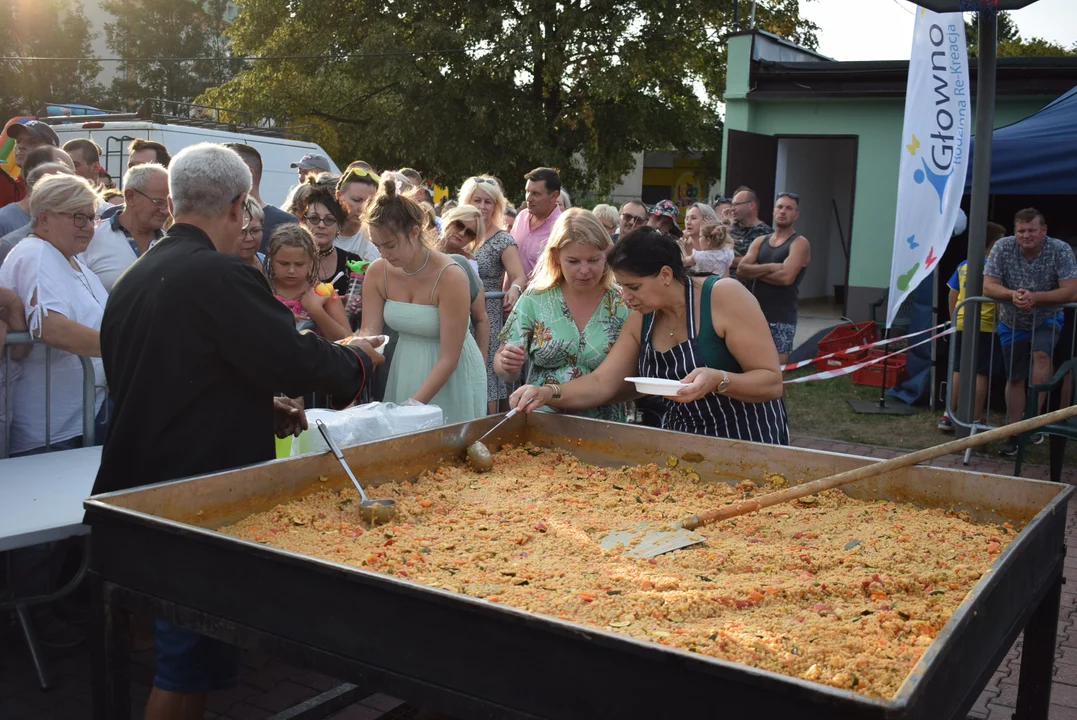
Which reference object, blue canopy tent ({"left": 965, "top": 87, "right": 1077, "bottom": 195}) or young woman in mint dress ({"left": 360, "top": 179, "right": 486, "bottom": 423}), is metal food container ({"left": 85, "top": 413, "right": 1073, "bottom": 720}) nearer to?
young woman in mint dress ({"left": 360, "top": 179, "right": 486, "bottom": 423})

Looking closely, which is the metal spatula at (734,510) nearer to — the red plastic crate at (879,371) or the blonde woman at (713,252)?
the blonde woman at (713,252)

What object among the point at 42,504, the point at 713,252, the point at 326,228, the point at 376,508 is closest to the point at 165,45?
the point at 713,252

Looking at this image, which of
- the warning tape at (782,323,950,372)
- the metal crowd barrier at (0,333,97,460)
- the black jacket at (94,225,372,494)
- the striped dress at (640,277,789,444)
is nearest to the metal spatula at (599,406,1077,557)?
the striped dress at (640,277,789,444)

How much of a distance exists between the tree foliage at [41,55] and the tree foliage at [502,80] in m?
19.7

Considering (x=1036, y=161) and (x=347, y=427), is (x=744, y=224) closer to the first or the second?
(x=1036, y=161)

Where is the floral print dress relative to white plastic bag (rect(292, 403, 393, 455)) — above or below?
above

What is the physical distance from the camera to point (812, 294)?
19.3m

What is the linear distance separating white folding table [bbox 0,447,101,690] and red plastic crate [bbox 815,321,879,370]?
8.35m

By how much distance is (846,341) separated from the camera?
35.5 ft

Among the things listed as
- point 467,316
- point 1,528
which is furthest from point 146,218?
point 1,528

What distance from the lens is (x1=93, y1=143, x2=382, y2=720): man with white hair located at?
2.60 meters

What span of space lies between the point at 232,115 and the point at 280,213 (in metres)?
25.1

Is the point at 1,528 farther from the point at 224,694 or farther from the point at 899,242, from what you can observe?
the point at 899,242

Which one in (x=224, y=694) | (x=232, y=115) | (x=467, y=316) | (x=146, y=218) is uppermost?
(x=232, y=115)
